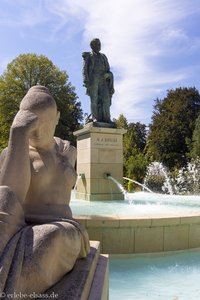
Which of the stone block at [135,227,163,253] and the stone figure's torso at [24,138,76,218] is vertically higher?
the stone figure's torso at [24,138,76,218]

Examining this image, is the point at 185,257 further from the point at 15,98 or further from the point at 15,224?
the point at 15,98

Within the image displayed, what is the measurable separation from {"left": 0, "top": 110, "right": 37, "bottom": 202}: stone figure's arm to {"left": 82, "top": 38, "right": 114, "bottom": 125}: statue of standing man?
8888 mm

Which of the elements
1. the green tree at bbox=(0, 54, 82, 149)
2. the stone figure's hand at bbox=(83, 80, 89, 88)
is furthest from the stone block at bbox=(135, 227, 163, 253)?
the green tree at bbox=(0, 54, 82, 149)

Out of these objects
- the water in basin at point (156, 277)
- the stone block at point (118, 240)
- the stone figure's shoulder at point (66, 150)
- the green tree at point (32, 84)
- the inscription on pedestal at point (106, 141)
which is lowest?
the water in basin at point (156, 277)

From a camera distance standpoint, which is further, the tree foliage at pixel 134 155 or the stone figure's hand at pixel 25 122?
the tree foliage at pixel 134 155

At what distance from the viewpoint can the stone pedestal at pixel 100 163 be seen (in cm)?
1081

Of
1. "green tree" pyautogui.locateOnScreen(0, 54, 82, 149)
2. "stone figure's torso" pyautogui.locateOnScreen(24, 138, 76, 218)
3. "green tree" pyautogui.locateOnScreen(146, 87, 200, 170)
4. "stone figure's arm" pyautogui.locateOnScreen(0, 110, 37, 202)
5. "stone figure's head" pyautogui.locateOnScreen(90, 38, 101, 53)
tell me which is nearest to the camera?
"stone figure's arm" pyautogui.locateOnScreen(0, 110, 37, 202)

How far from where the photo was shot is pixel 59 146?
3000 mm

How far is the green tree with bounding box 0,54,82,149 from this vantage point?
2925 cm

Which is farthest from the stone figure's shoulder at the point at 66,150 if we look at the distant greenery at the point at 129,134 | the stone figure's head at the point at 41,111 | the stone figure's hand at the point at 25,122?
the distant greenery at the point at 129,134

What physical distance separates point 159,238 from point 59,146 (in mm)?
3284

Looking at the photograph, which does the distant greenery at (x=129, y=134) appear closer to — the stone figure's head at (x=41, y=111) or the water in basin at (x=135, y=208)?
the water in basin at (x=135, y=208)

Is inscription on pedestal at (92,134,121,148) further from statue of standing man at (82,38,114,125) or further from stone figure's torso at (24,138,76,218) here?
stone figure's torso at (24,138,76,218)

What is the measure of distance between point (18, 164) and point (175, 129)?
110 ft
